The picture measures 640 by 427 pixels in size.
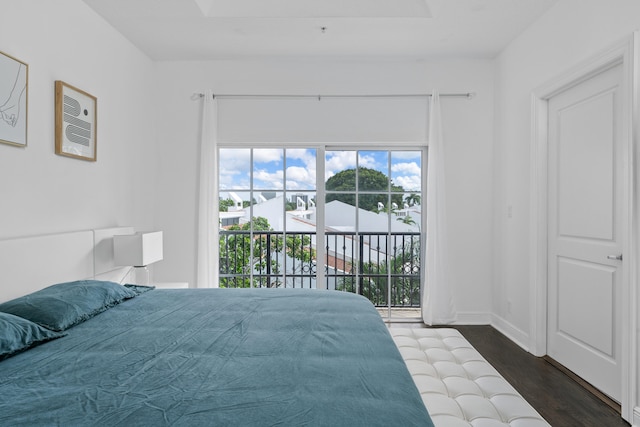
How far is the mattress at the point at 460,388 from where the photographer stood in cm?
139

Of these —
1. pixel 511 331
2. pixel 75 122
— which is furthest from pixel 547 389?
pixel 75 122

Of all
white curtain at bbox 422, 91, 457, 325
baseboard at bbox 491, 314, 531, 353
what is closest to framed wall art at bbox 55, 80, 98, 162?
white curtain at bbox 422, 91, 457, 325

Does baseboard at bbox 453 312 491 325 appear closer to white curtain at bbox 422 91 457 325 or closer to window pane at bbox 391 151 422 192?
white curtain at bbox 422 91 457 325

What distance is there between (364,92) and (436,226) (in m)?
1.55

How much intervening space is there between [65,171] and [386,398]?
2.59 metres

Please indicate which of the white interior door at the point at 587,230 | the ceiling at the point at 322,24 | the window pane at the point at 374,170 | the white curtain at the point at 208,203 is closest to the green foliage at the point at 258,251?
the white curtain at the point at 208,203

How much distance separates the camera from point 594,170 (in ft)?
8.32

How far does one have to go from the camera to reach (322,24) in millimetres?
3145

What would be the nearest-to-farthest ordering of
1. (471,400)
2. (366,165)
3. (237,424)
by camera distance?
(237,424) → (471,400) → (366,165)

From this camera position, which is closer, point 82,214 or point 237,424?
point 237,424

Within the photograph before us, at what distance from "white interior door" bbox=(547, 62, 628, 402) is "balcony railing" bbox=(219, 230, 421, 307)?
4.57 ft

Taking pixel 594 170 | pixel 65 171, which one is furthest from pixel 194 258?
pixel 594 170

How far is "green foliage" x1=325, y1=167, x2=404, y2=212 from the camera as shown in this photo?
4031 mm

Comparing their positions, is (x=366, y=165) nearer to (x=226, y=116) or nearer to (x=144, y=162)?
(x=226, y=116)
